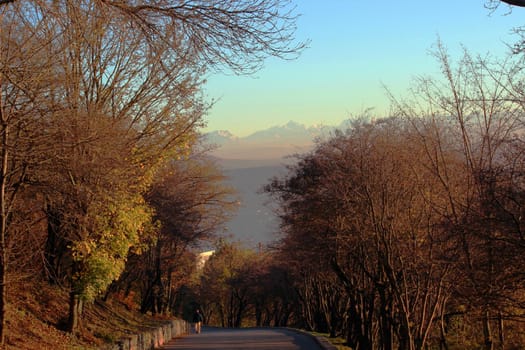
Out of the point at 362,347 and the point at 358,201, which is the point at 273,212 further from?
the point at 358,201

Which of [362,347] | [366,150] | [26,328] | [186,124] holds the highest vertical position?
[186,124]

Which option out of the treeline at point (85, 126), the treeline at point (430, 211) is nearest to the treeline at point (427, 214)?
the treeline at point (430, 211)

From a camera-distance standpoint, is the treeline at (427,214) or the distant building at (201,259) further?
the distant building at (201,259)

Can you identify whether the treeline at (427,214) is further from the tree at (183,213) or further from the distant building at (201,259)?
the distant building at (201,259)

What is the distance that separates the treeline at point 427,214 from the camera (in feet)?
41.1

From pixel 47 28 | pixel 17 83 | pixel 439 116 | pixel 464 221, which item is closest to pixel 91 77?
pixel 47 28

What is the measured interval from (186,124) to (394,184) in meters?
7.75

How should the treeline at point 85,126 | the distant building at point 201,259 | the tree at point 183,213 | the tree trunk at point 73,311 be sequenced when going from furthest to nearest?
the distant building at point 201,259, the tree at point 183,213, the tree trunk at point 73,311, the treeline at point 85,126

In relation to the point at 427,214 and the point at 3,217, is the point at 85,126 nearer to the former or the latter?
the point at 3,217

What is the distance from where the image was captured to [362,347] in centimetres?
2559

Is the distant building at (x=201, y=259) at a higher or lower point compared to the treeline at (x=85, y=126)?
lower

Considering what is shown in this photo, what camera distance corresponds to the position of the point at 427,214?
1797 centimetres

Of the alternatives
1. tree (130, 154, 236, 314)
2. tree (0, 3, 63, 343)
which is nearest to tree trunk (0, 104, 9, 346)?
tree (0, 3, 63, 343)

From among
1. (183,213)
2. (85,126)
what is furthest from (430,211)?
(183,213)
